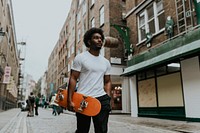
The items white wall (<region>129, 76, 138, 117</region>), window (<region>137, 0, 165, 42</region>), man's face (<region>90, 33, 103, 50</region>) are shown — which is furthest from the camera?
white wall (<region>129, 76, 138, 117</region>)

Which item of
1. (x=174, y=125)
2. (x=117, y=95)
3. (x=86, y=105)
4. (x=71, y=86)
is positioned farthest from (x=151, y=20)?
(x=86, y=105)

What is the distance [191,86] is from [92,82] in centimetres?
792

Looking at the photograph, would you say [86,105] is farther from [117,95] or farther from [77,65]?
[117,95]

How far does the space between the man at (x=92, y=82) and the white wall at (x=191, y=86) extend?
752cm

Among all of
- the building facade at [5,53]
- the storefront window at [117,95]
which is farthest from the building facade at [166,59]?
the building facade at [5,53]

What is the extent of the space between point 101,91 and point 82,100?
31 cm

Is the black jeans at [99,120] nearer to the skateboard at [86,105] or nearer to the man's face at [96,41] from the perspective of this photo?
the skateboard at [86,105]

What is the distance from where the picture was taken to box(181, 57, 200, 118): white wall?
9164 millimetres

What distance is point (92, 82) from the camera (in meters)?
2.65

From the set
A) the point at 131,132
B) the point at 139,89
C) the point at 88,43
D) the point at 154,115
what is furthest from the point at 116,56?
the point at 88,43

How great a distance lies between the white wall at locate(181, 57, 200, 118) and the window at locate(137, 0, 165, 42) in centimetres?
338

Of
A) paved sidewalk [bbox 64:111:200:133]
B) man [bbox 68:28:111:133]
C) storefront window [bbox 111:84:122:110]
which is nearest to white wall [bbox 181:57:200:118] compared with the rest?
paved sidewalk [bbox 64:111:200:133]

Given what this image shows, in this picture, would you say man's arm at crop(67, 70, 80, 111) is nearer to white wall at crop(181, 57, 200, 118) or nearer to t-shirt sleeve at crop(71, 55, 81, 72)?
t-shirt sleeve at crop(71, 55, 81, 72)

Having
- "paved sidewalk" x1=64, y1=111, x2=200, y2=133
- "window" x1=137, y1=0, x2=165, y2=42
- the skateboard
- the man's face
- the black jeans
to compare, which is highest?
"window" x1=137, y1=0, x2=165, y2=42
